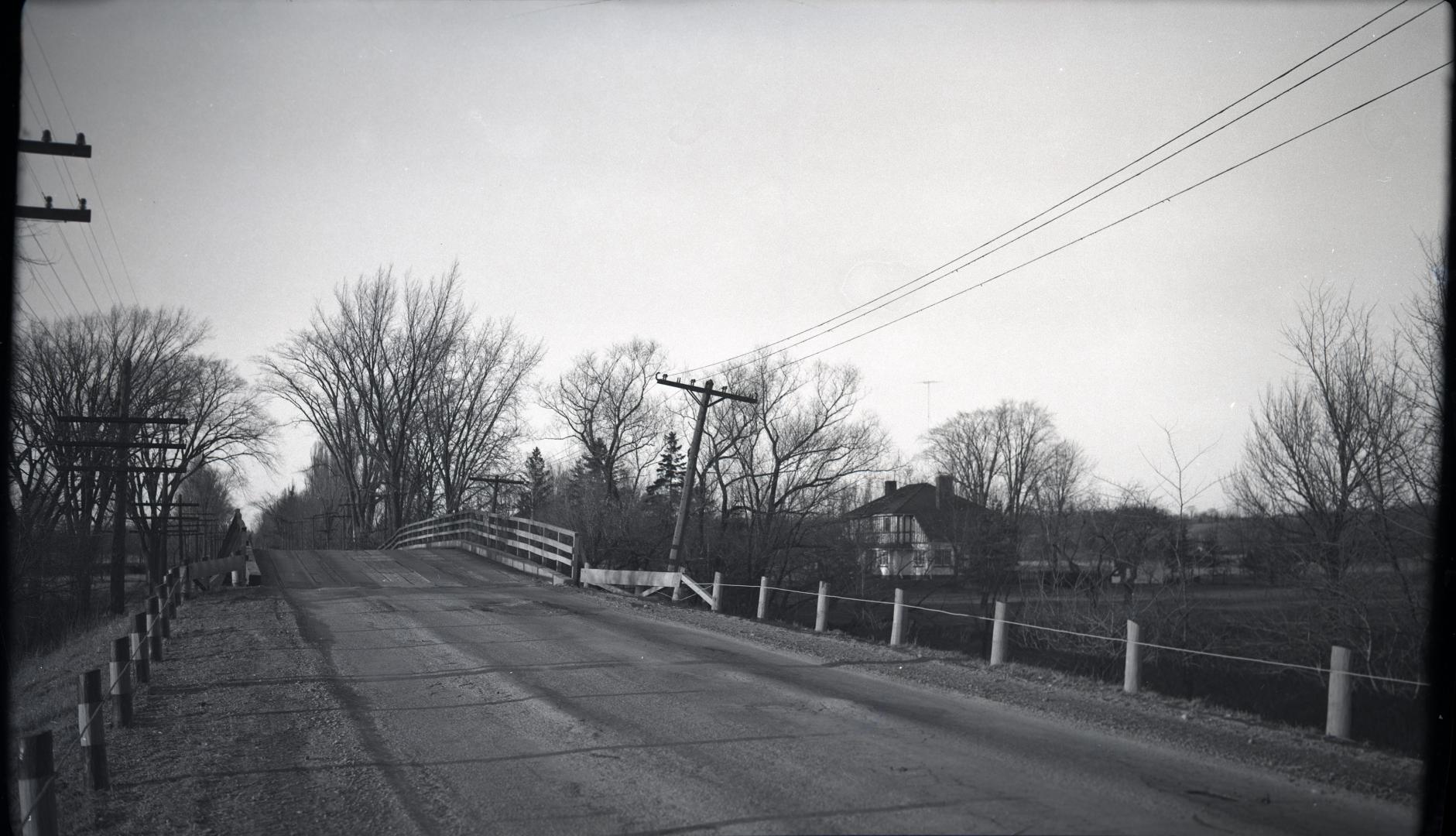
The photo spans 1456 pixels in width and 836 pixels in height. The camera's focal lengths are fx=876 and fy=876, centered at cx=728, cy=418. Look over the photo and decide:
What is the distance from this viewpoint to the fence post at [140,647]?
9.18 m

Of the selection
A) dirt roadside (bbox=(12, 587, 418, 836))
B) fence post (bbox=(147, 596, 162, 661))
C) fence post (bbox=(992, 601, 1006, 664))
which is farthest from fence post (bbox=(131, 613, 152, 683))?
fence post (bbox=(992, 601, 1006, 664))

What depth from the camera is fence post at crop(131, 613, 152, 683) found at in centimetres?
918

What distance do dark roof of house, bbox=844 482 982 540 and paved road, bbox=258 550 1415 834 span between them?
32259mm

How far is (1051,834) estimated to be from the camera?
486 cm

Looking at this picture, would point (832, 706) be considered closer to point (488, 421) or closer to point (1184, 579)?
point (1184, 579)

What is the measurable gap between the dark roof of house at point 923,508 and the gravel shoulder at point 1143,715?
29940mm

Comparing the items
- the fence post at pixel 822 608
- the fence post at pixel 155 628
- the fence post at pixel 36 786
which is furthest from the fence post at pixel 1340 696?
the fence post at pixel 155 628

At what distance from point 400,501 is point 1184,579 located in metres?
39.2

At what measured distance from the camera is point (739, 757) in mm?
6504

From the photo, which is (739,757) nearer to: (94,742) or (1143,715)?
(1143,715)

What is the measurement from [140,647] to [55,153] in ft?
24.0

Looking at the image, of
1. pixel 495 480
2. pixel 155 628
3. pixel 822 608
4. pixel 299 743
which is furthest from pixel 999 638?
pixel 495 480

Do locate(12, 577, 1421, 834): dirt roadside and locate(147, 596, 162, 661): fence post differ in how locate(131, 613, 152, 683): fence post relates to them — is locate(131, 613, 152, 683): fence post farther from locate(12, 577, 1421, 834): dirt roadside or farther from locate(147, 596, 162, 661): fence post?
locate(147, 596, 162, 661): fence post

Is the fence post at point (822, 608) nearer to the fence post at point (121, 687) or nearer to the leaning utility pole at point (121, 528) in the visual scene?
the fence post at point (121, 687)
